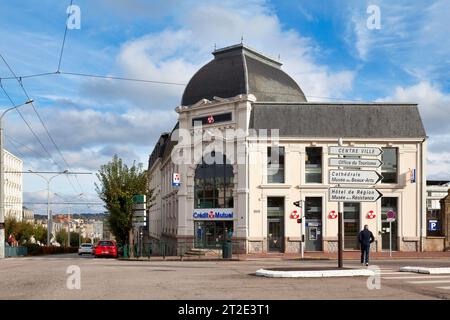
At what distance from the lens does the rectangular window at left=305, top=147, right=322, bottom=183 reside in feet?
130

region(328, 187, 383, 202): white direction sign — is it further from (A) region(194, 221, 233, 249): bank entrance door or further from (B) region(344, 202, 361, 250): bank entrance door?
(A) region(194, 221, 233, 249): bank entrance door

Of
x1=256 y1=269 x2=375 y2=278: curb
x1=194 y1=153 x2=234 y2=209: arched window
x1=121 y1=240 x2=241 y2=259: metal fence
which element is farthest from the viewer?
x1=194 y1=153 x2=234 y2=209: arched window

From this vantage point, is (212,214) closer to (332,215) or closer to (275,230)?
(275,230)

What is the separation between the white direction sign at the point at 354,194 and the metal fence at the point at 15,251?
28453mm

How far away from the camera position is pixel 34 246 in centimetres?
4703

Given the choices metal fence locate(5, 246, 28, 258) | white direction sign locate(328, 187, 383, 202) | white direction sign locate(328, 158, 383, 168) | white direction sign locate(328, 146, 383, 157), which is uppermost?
white direction sign locate(328, 146, 383, 157)

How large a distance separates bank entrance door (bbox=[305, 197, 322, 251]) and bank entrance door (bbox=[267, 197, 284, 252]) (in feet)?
5.85

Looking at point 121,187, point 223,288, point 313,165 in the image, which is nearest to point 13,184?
point 121,187

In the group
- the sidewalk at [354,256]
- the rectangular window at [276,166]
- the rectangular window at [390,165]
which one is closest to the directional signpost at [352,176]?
the sidewalk at [354,256]

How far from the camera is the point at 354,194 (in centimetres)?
1672

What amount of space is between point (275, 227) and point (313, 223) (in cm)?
273

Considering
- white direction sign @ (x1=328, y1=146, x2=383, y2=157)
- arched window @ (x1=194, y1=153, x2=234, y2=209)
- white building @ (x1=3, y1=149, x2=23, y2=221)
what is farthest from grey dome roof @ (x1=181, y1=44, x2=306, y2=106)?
white building @ (x1=3, y1=149, x2=23, y2=221)
